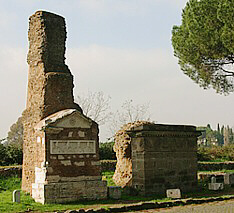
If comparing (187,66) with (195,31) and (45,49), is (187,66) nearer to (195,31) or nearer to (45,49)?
(195,31)

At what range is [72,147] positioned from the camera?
38.3 ft

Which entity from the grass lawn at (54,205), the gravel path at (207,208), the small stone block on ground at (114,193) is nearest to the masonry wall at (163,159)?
the grass lawn at (54,205)

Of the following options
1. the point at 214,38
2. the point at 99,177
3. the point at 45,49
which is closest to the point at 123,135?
the point at 99,177

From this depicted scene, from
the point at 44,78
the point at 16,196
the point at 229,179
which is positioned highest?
the point at 44,78

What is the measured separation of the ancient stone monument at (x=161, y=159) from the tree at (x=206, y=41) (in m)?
6.81

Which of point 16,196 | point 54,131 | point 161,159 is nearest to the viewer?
point 16,196

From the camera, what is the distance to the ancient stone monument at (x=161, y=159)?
1320 cm

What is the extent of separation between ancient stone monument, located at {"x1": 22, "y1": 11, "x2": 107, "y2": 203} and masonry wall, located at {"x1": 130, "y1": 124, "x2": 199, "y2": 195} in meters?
1.76

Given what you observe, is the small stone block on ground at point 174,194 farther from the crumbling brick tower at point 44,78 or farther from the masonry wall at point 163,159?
the crumbling brick tower at point 44,78

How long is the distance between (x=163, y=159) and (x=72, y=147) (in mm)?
3583

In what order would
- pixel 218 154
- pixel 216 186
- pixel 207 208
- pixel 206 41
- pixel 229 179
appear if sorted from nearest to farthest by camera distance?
1. pixel 207 208
2. pixel 216 186
3. pixel 229 179
4. pixel 206 41
5. pixel 218 154

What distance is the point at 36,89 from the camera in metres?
13.0

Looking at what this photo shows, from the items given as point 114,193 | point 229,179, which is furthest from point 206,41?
point 114,193

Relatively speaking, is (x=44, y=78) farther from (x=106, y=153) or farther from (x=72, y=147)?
(x=106, y=153)
